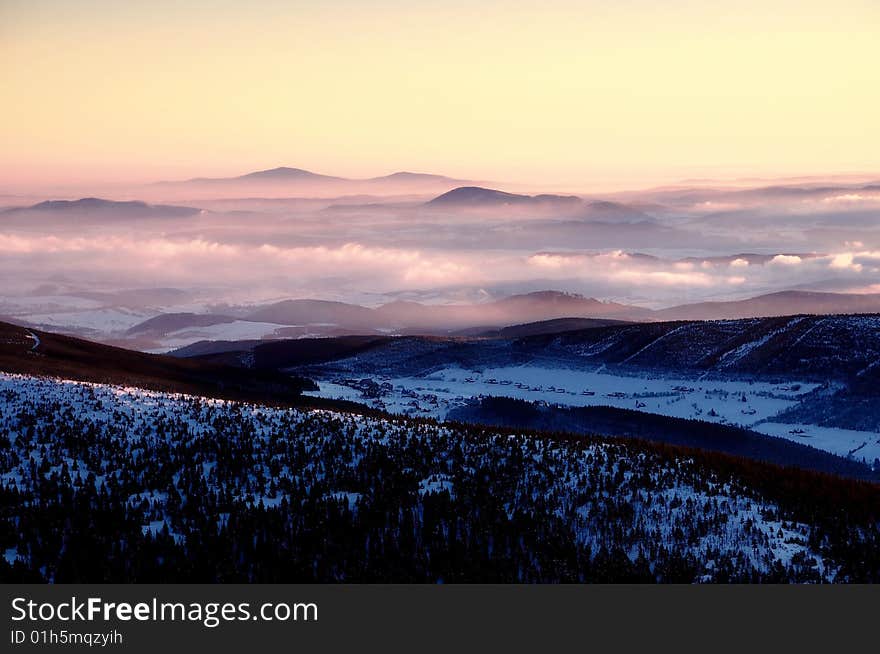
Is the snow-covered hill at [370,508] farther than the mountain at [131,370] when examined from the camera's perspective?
No

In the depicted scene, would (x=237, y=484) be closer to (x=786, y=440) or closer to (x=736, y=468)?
(x=736, y=468)

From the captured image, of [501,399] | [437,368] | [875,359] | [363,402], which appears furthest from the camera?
[437,368]

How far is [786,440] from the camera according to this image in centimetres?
5594

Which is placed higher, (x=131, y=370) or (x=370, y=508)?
(x=370, y=508)

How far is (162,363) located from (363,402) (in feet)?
67.6

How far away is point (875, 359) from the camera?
243 feet

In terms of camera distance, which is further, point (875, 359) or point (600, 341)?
point (600, 341)

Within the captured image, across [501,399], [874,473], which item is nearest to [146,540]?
[874,473]

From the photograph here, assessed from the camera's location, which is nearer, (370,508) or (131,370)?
(370,508)

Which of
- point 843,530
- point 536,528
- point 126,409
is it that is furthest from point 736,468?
point 126,409

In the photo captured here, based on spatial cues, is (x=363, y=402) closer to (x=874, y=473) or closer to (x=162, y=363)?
(x=162, y=363)

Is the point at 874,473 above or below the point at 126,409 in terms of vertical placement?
below

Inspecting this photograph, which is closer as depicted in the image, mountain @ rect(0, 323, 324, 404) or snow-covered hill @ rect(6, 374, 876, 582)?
snow-covered hill @ rect(6, 374, 876, 582)

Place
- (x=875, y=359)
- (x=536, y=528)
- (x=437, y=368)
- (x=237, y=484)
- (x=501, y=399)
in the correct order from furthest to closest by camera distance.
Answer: (x=437, y=368) < (x=875, y=359) < (x=501, y=399) < (x=237, y=484) < (x=536, y=528)
